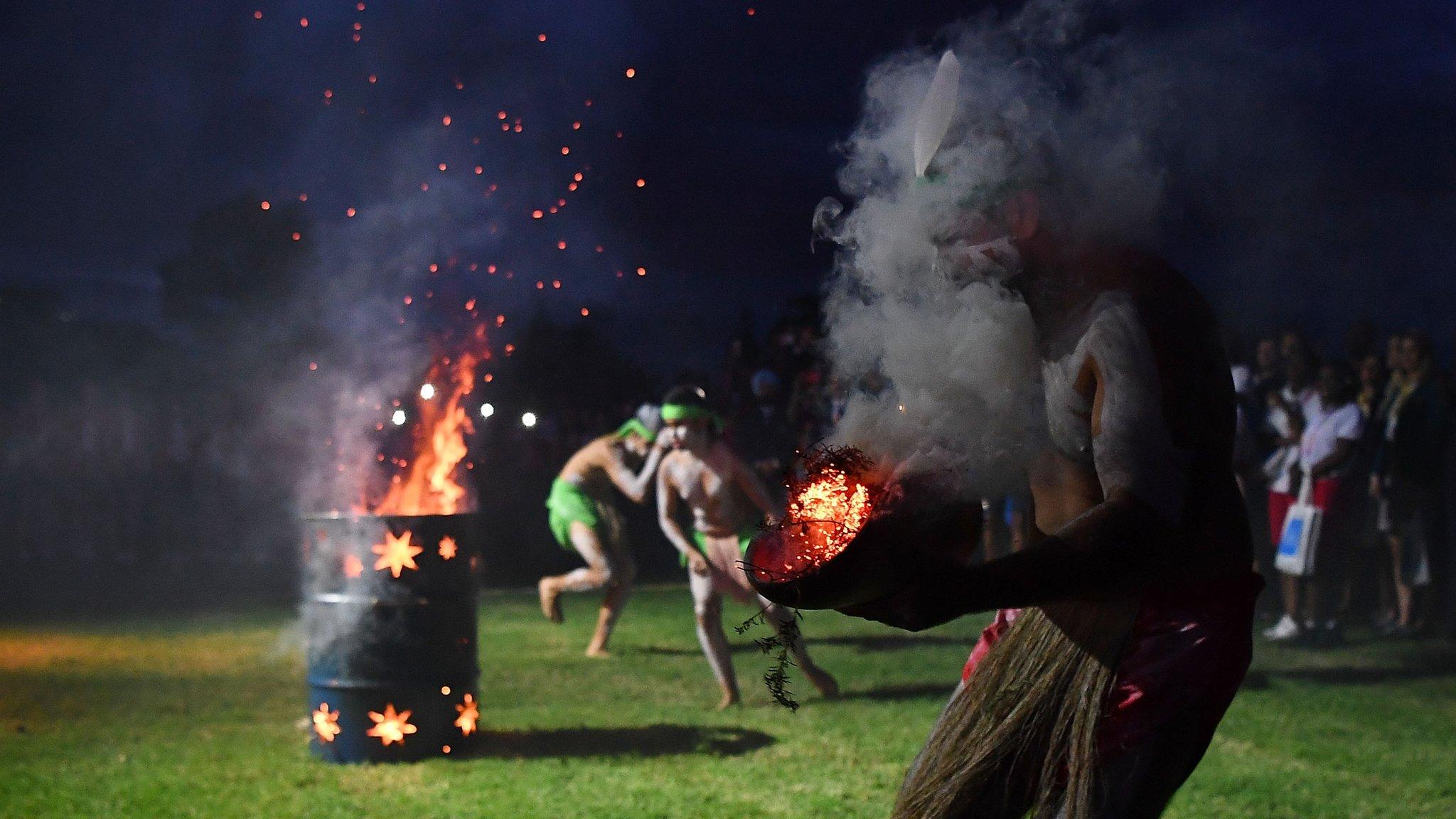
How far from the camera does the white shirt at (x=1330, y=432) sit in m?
10.0

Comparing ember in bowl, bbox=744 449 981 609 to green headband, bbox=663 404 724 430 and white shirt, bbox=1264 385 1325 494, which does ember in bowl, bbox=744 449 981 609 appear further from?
white shirt, bbox=1264 385 1325 494

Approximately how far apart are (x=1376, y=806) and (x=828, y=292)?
419 centimetres

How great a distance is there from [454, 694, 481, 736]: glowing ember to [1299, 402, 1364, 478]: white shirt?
709 centimetres

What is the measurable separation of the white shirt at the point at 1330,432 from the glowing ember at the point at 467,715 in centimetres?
709

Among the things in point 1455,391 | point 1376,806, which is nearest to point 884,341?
point 1376,806

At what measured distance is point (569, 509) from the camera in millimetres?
10758

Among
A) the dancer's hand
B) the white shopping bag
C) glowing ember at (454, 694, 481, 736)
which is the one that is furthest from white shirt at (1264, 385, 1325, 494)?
glowing ember at (454, 694, 481, 736)

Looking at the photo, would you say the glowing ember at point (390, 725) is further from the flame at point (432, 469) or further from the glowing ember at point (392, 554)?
the flame at point (432, 469)

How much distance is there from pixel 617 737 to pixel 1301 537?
609 cm

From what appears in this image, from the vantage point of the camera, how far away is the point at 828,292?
11.0 ft

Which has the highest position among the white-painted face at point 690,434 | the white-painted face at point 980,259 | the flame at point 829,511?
the white-painted face at point 980,259

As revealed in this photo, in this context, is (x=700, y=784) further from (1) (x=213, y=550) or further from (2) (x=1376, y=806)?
(1) (x=213, y=550)

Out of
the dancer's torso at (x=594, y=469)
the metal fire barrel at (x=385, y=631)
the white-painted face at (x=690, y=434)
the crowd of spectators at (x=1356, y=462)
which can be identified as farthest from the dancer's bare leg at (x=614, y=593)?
the crowd of spectators at (x=1356, y=462)

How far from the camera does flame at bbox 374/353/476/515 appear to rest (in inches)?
284
